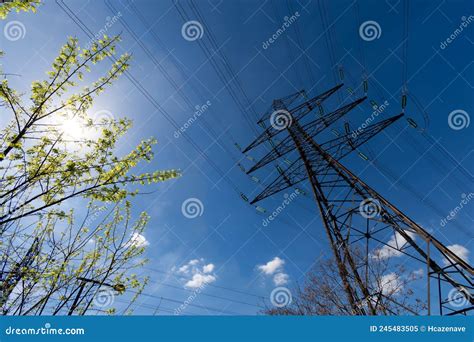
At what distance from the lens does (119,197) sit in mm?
3867

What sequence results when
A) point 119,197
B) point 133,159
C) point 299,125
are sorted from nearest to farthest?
1. point 119,197
2. point 133,159
3. point 299,125

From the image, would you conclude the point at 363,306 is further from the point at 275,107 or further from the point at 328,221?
the point at 275,107


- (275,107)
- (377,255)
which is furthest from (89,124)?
(377,255)

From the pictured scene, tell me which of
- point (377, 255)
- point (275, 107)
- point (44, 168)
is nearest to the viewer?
point (44, 168)

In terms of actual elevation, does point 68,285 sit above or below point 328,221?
below

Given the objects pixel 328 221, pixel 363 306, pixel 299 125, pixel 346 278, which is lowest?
pixel 363 306

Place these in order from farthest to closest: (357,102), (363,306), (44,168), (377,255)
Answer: (377,255)
(357,102)
(363,306)
(44,168)

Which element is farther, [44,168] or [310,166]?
[310,166]

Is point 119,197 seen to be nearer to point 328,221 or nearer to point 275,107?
point 328,221

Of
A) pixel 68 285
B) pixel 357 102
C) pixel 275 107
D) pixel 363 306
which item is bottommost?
pixel 68 285

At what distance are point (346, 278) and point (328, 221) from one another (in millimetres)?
2028

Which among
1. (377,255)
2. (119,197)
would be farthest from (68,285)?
(377,255)

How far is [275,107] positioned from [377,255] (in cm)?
987

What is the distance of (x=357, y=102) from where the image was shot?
1034cm
